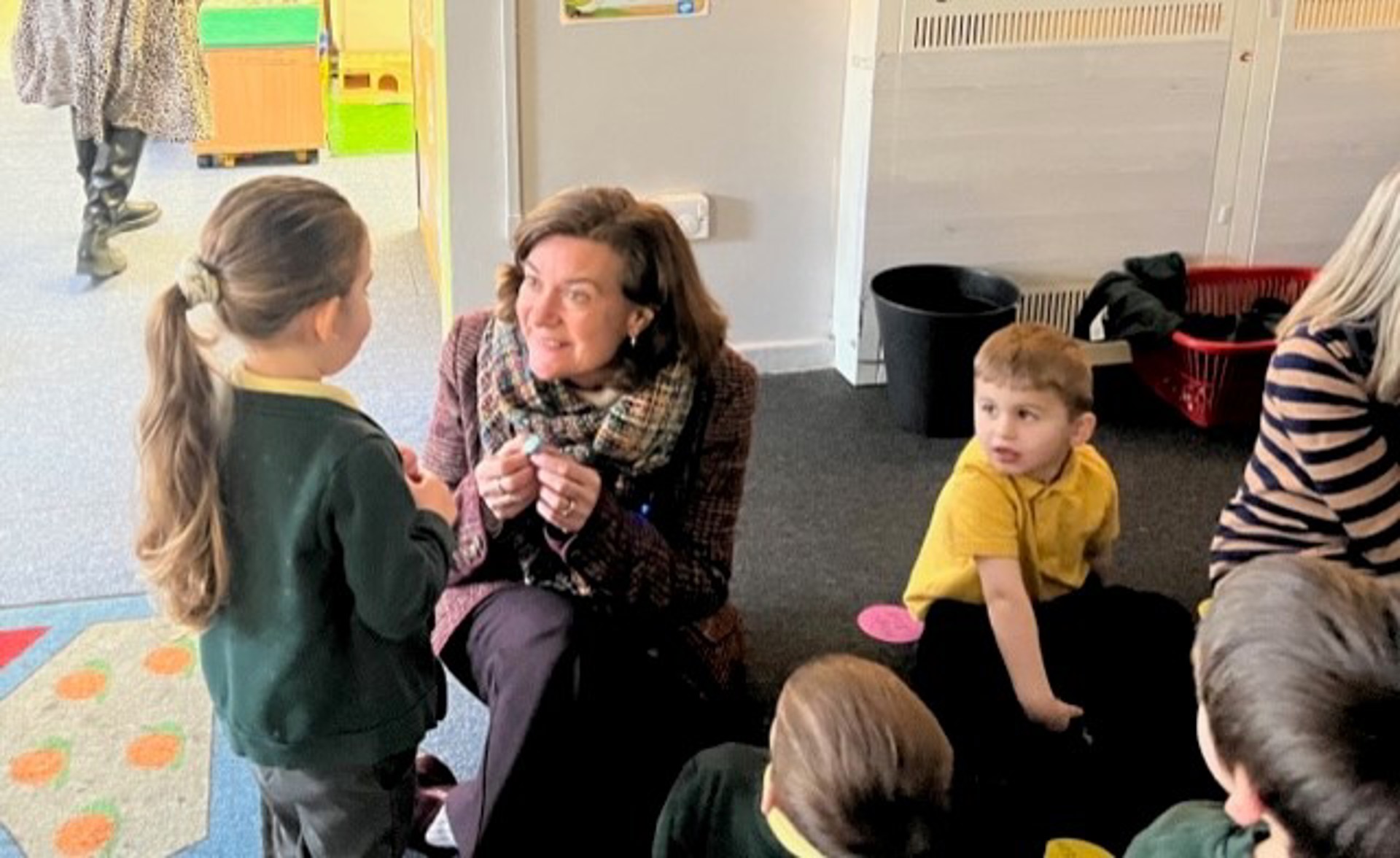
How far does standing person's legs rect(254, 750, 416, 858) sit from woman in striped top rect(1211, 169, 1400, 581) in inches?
43.9

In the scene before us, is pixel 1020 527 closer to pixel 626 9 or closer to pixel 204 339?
pixel 204 339

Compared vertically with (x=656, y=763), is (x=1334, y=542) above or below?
above

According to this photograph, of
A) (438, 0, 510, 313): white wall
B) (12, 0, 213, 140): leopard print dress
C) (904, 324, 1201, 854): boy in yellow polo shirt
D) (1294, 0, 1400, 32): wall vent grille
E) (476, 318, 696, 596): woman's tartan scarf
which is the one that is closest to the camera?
(476, 318, 696, 596): woman's tartan scarf

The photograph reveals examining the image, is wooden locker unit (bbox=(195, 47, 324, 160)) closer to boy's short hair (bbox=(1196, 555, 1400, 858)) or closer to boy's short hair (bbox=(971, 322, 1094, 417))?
boy's short hair (bbox=(971, 322, 1094, 417))

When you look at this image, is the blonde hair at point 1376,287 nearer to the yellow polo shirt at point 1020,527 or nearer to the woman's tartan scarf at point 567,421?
the yellow polo shirt at point 1020,527

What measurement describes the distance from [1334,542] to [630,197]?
3.18 feet

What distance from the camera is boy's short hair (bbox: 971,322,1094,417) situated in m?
2.19

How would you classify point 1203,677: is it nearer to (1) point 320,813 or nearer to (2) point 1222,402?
(1) point 320,813

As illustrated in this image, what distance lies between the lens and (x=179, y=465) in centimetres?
158

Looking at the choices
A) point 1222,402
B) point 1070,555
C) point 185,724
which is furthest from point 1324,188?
point 185,724

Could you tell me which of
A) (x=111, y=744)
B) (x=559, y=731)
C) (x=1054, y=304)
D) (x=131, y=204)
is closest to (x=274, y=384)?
(x=559, y=731)

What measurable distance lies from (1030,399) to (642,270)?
557 millimetres

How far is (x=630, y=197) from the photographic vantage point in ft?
6.70

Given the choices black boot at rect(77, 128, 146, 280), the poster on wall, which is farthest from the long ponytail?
black boot at rect(77, 128, 146, 280)
